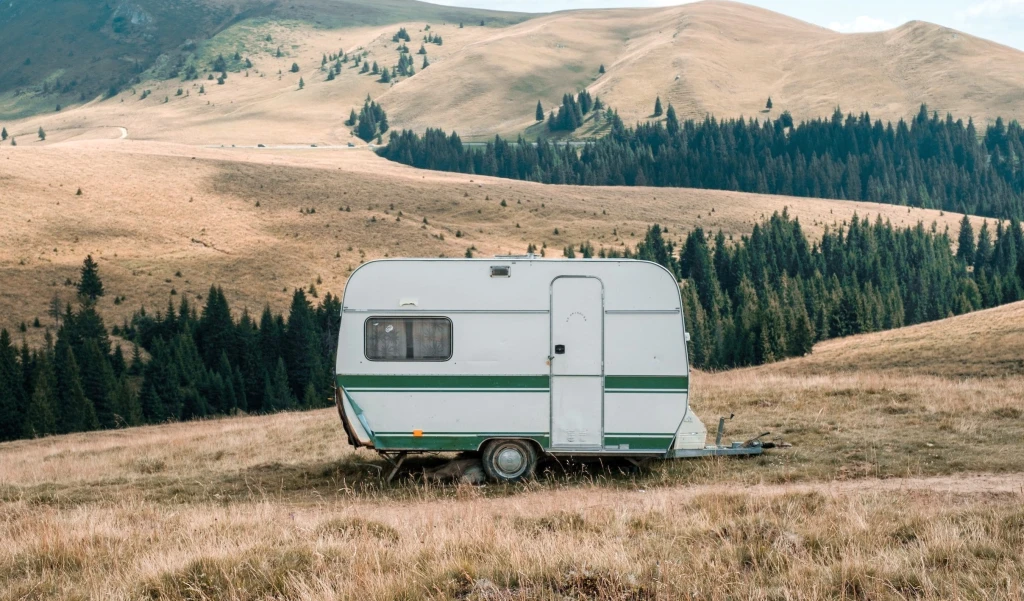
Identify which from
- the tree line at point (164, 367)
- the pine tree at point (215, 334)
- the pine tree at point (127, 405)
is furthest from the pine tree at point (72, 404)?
the pine tree at point (215, 334)

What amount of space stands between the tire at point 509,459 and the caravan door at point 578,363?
55 centimetres

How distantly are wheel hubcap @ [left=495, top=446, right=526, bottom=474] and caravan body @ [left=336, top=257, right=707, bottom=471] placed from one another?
0.30 metres

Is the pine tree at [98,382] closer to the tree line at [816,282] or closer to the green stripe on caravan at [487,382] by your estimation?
the green stripe on caravan at [487,382]

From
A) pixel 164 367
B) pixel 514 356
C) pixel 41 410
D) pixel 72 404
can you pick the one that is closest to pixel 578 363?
pixel 514 356

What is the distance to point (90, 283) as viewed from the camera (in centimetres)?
8462

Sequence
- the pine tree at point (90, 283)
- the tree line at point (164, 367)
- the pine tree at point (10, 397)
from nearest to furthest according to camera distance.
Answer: the pine tree at point (10, 397) → the tree line at point (164, 367) → the pine tree at point (90, 283)

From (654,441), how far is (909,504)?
462 cm

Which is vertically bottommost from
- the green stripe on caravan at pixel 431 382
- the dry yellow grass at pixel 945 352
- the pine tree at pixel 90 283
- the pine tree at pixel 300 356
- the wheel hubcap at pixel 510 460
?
the pine tree at pixel 300 356

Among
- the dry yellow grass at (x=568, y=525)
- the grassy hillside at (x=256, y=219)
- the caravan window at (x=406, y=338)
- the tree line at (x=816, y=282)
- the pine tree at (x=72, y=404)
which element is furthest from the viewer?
the tree line at (x=816, y=282)

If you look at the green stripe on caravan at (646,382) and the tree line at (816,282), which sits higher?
the green stripe on caravan at (646,382)

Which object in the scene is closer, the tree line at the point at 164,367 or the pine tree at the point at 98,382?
the tree line at the point at 164,367

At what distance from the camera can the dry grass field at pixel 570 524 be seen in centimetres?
746

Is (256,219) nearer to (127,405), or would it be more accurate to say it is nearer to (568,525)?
(127,405)

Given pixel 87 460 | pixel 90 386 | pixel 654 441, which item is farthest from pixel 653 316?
pixel 90 386
